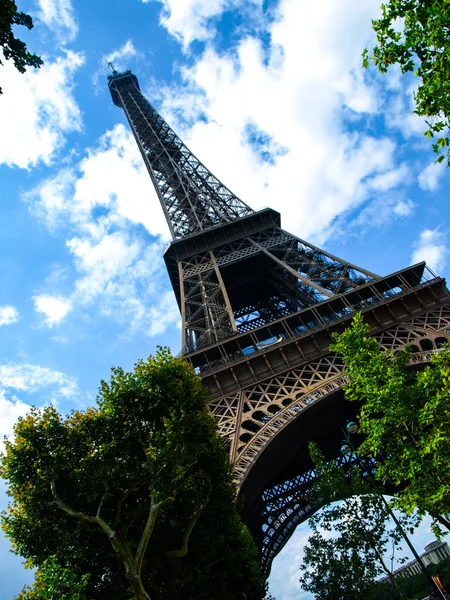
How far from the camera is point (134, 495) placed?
41.8 feet

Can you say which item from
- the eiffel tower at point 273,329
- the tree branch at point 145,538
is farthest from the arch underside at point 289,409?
the tree branch at point 145,538

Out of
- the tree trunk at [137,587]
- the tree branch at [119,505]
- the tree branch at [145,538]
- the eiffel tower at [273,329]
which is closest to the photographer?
the tree trunk at [137,587]

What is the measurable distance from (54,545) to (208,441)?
5008 millimetres

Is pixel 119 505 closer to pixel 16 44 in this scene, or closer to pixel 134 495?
pixel 134 495

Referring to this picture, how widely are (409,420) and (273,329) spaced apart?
11922mm

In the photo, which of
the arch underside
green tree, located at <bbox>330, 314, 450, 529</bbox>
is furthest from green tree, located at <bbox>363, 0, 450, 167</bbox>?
the arch underside

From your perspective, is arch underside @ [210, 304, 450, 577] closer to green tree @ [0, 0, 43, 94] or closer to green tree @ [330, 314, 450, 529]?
green tree @ [330, 314, 450, 529]

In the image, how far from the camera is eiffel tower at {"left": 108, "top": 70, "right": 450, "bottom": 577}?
720 inches

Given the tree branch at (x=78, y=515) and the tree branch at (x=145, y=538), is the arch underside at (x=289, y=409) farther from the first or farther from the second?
the tree branch at (x=78, y=515)

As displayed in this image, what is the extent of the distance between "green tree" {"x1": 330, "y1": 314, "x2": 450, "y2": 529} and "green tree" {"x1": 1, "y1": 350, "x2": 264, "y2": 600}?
5.03 metres

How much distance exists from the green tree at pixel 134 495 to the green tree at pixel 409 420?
5.03 meters

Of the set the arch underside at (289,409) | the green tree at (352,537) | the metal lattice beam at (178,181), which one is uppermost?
the metal lattice beam at (178,181)

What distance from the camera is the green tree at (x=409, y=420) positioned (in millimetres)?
10945

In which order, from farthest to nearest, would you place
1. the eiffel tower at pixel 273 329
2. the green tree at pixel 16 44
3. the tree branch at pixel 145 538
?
the eiffel tower at pixel 273 329 → the tree branch at pixel 145 538 → the green tree at pixel 16 44
